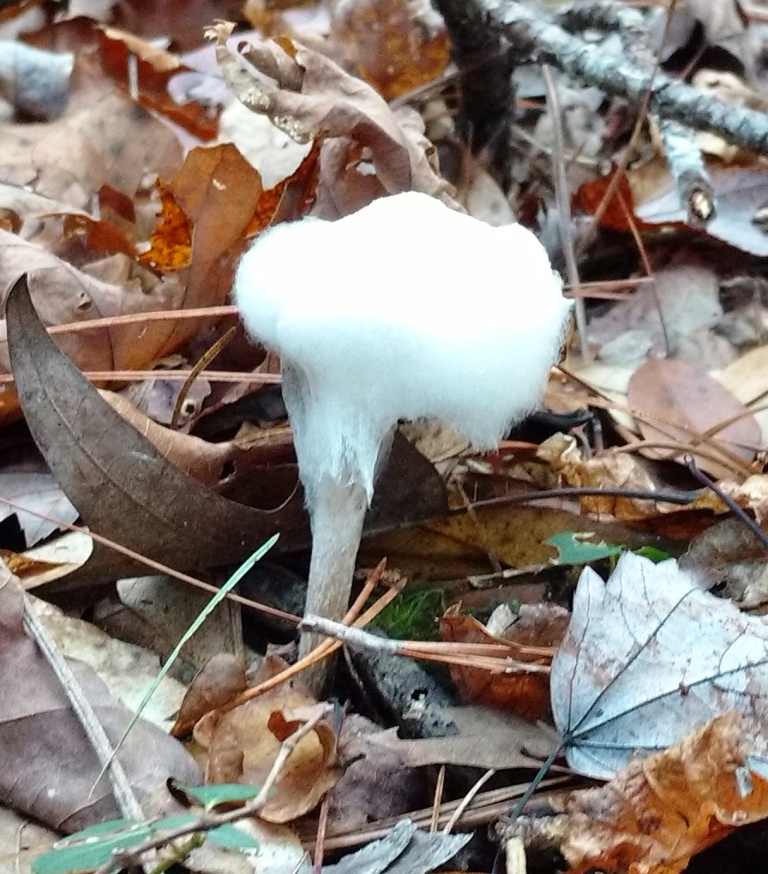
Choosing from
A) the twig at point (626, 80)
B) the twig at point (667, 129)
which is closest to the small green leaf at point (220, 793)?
the twig at point (667, 129)

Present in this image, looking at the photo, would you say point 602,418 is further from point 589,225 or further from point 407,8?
point 407,8

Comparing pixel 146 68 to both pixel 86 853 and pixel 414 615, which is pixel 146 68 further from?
pixel 86 853

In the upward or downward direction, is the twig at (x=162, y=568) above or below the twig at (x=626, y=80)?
below

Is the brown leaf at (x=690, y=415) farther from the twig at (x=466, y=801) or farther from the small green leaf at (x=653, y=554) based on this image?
the twig at (x=466, y=801)

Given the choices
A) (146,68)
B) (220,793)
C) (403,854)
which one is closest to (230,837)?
(220,793)

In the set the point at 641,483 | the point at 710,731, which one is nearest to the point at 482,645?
the point at 710,731

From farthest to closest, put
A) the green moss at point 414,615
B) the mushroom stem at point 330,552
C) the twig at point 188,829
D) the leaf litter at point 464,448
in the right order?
the green moss at point 414,615
the mushroom stem at point 330,552
the leaf litter at point 464,448
the twig at point 188,829
